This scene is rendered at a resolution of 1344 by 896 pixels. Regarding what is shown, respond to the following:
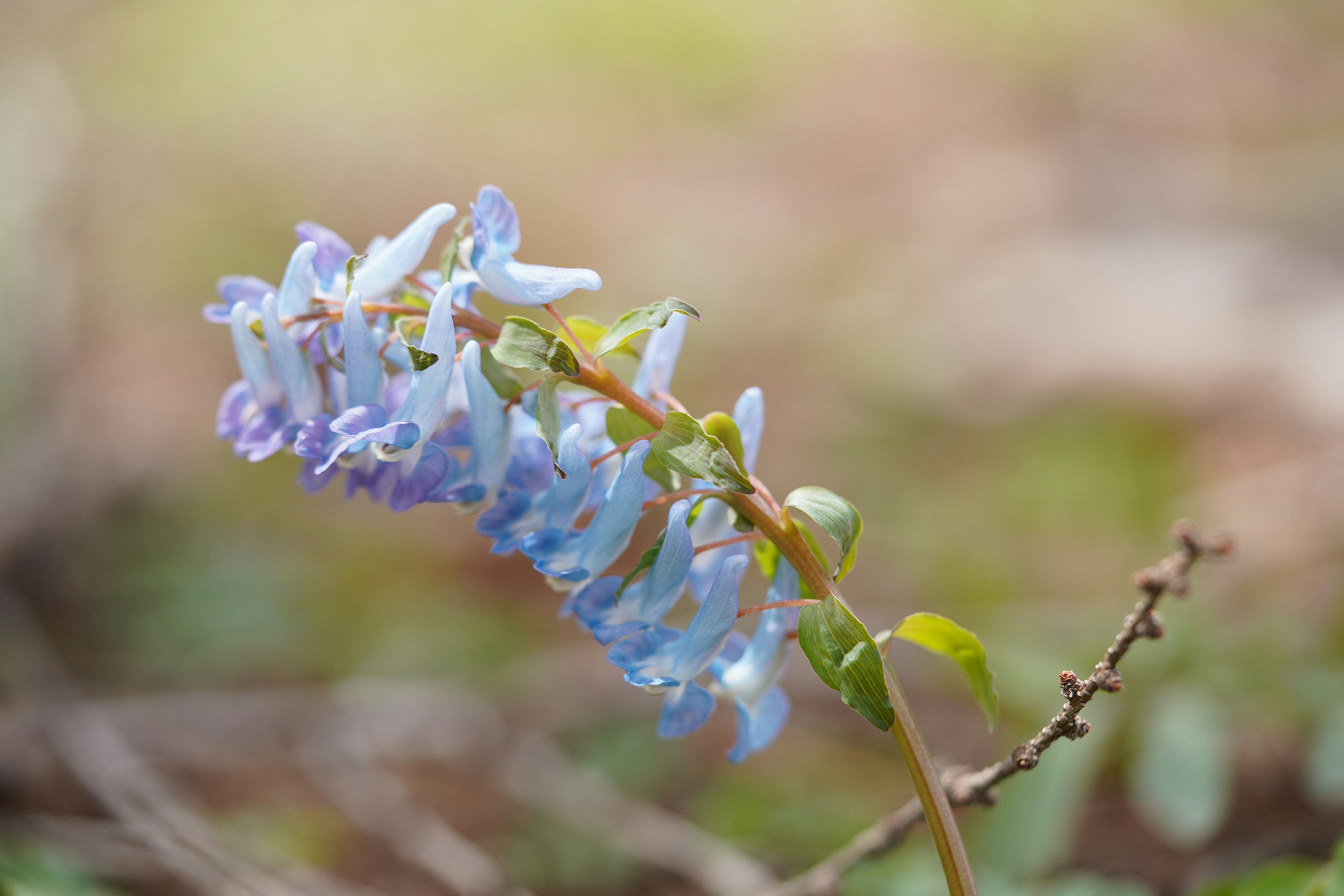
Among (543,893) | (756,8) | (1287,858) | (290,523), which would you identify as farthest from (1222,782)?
(756,8)

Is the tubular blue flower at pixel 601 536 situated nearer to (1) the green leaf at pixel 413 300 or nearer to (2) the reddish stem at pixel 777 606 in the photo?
(2) the reddish stem at pixel 777 606

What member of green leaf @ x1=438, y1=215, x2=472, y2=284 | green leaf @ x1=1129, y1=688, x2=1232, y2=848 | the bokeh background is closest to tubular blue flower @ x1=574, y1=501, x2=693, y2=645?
green leaf @ x1=438, y1=215, x2=472, y2=284

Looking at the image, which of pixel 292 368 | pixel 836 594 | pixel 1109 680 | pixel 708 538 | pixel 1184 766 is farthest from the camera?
pixel 1184 766

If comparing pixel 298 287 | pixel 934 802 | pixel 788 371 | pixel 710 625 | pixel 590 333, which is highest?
pixel 788 371

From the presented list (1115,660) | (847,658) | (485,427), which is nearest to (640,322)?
(485,427)

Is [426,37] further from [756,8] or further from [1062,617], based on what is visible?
[1062,617]

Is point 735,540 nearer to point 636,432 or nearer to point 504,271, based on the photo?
point 636,432

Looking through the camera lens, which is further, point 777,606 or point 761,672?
point 761,672
